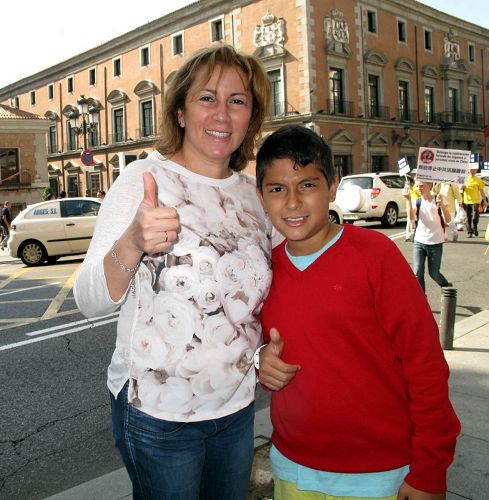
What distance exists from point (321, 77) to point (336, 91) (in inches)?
71.4

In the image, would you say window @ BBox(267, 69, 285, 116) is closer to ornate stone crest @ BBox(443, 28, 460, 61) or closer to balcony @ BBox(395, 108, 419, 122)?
→ balcony @ BBox(395, 108, 419, 122)

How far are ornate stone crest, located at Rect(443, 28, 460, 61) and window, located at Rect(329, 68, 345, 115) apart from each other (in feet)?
37.2

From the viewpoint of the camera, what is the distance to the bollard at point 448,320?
17.3 feet

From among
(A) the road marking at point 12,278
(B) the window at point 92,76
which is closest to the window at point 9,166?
(B) the window at point 92,76

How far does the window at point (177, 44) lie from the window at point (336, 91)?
10327mm

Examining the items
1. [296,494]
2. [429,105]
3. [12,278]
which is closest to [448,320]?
[296,494]

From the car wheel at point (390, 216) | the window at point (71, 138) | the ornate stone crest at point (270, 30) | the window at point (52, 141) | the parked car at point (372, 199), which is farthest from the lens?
the window at point (52, 141)

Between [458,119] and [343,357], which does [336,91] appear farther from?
[343,357]

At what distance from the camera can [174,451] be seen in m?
1.61

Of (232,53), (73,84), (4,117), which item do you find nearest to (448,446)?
(232,53)

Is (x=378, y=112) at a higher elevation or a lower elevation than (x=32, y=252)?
higher

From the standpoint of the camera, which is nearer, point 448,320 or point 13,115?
point 448,320

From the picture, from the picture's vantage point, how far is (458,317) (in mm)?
6949

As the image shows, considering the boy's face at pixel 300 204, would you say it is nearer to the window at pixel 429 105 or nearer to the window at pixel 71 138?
the window at pixel 429 105
